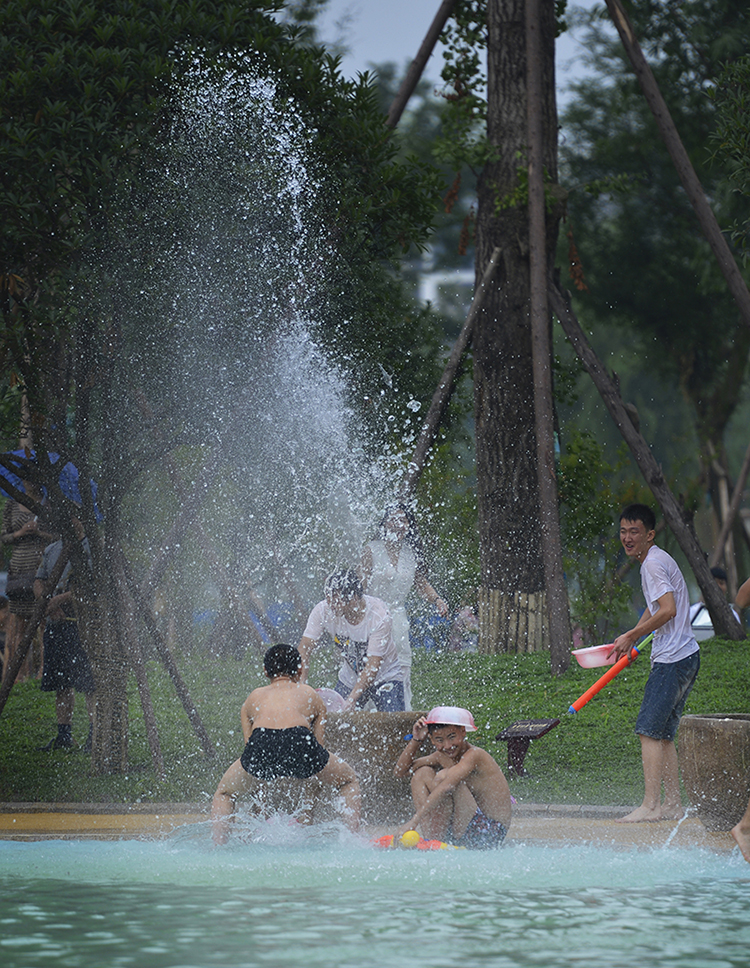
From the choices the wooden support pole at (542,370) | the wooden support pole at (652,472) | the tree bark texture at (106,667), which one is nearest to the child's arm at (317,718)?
the tree bark texture at (106,667)

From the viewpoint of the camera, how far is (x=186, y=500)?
10555 millimetres

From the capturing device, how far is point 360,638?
8516 mm

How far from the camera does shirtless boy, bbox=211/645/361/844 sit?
7.37 m

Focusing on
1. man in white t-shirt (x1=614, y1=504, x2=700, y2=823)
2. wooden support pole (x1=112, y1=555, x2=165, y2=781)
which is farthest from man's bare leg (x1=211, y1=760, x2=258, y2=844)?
wooden support pole (x1=112, y1=555, x2=165, y2=781)

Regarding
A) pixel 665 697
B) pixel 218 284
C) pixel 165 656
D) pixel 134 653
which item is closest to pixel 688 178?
pixel 218 284

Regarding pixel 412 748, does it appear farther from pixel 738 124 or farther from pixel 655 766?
pixel 738 124

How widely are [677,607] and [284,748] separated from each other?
2.53 metres

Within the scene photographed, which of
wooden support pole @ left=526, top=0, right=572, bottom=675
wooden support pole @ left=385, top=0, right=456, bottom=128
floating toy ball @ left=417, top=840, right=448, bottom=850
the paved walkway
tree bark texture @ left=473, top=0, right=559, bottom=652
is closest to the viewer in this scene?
floating toy ball @ left=417, top=840, right=448, bottom=850

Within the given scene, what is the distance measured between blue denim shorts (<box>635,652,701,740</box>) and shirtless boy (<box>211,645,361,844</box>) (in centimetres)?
183

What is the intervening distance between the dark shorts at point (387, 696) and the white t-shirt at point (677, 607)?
5.31ft

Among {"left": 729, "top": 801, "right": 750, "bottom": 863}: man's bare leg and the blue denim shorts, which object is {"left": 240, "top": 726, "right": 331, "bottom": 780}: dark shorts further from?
{"left": 729, "top": 801, "right": 750, "bottom": 863}: man's bare leg

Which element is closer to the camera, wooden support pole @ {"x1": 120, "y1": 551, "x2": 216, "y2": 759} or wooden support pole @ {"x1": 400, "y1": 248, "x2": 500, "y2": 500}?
wooden support pole @ {"x1": 120, "y1": 551, "x2": 216, "y2": 759}

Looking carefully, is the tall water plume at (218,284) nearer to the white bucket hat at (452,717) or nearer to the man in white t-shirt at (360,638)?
the man in white t-shirt at (360,638)

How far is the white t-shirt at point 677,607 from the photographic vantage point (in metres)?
8.08
